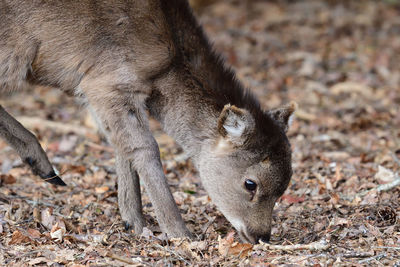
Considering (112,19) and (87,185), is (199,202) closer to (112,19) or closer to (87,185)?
(87,185)

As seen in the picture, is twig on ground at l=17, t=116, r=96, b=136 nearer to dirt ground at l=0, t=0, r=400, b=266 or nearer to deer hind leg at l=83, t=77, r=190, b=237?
dirt ground at l=0, t=0, r=400, b=266

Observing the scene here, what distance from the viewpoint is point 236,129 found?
20.5 ft

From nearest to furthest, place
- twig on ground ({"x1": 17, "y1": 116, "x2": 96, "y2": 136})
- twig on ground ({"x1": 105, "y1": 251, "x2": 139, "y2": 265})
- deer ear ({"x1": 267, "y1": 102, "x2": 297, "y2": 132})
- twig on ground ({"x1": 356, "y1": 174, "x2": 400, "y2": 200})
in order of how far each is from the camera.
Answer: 1. twig on ground ({"x1": 105, "y1": 251, "x2": 139, "y2": 265})
2. deer ear ({"x1": 267, "y1": 102, "x2": 297, "y2": 132})
3. twig on ground ({"x1": 356, "y1": 174, "x2": 400, "y2": 200})
4. twig on ground ({"x1": 17, "y1": 116, "x2": 96, "y2": 136})

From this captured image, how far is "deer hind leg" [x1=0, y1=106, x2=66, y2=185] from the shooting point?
6785mm

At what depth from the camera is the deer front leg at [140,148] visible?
619cm

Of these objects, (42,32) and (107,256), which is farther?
(42,32)

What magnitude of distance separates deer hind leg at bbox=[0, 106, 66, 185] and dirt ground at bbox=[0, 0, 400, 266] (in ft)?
1.32

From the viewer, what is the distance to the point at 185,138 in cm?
684

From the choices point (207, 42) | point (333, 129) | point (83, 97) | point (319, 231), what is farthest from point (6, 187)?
point (333, 129)

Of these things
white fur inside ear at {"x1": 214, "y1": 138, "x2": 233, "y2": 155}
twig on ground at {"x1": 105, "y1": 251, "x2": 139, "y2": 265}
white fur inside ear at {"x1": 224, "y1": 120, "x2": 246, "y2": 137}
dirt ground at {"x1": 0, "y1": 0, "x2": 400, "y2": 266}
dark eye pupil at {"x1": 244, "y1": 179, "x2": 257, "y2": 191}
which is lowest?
dirt ground at {"x1": 0, "y1": 0, "x2": 400, "y2": 266}

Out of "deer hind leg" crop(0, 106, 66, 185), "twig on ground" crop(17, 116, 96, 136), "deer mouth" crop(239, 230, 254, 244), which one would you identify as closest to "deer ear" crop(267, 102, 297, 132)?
"deer mouth" crop(239, 230, 254, 244)

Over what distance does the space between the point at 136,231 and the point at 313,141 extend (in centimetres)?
411

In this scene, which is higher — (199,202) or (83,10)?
(83,10)

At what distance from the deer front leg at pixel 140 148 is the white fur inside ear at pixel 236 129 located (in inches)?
31.4
